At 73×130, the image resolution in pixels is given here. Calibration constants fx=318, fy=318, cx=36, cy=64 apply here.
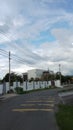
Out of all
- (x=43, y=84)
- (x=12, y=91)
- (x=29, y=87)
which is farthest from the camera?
(x=43, y=84)

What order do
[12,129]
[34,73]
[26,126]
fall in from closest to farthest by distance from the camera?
[12,129], [26,126], [34,73]

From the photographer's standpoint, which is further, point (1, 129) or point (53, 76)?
point (53, 76)

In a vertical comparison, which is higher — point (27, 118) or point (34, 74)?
point (34, 74)

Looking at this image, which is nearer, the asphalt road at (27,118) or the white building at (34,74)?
the asphalt road at (27,118)

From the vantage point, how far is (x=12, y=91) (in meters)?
60.3

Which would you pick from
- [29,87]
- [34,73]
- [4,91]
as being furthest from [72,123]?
[34,73]

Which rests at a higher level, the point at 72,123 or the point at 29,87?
the point at 29,87

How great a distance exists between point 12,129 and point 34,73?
127 meters

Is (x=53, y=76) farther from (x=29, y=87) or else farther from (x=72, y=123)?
(x=72, y=123)

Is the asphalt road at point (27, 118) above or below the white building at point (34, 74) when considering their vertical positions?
below

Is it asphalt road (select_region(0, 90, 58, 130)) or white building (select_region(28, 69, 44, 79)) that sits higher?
white building (select_region(28, 69, 44, 79))

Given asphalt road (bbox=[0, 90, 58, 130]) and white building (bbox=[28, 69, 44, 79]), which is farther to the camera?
white building (bbox=[28, 69, 44, 79])

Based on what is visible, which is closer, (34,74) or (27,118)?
(27,118)

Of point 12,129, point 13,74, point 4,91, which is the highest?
point 13,74
